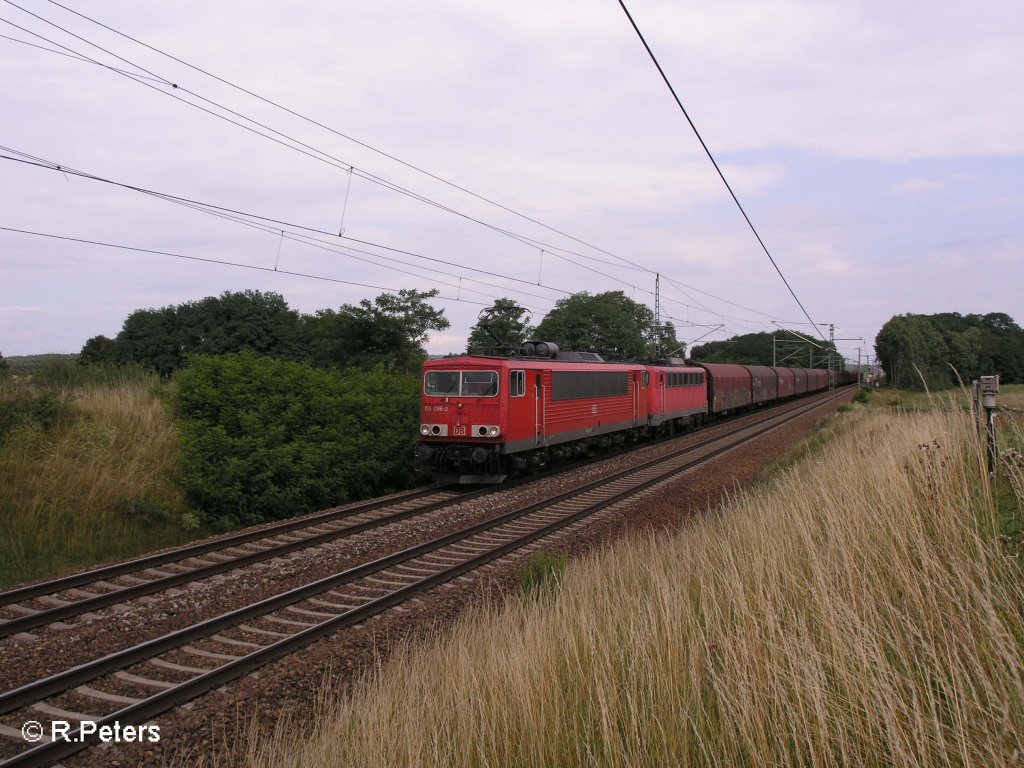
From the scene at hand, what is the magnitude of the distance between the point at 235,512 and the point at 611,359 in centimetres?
1414

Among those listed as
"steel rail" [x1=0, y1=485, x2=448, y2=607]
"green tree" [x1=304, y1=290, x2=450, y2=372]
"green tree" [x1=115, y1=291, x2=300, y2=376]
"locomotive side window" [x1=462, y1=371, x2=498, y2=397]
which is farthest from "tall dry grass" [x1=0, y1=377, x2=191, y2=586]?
"green tree" [x1=115, y1=291, x2=300, y2=376]

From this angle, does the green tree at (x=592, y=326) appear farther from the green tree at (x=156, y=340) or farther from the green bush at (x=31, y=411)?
the green bush at (x=31, y=411)

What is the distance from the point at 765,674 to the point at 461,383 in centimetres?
1330

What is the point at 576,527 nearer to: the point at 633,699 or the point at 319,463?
the point at 319,463

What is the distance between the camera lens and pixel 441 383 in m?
16.9

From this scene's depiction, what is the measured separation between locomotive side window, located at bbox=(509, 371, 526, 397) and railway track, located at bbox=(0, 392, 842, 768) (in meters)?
4.56

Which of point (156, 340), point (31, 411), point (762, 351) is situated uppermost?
point (762, 351)

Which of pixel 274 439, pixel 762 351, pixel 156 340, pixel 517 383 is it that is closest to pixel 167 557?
pixel 274 439

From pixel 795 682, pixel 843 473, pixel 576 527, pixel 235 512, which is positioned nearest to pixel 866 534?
pixel 795 682

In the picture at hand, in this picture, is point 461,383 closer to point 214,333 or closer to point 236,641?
point 236,641

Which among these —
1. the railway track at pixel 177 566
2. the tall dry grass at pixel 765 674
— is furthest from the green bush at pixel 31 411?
the tall dry grass at pixel 765 674

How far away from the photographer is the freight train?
53.0 ft
